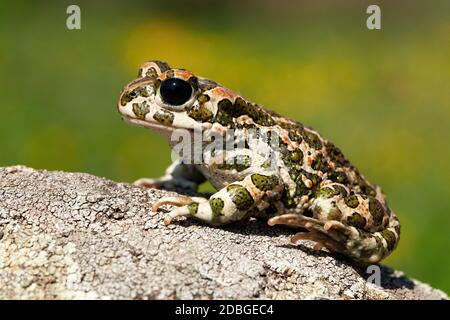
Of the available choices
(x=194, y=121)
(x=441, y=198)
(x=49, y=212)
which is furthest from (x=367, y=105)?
(x=49, y=212)

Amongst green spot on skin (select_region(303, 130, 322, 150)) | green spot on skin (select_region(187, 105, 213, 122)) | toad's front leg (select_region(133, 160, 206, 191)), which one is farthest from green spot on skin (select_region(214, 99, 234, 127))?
toad's front leg (select_region(133, 160, 206, 191))

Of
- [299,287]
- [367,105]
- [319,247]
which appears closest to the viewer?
[299,287]

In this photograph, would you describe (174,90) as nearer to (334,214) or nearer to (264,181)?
(264,181)

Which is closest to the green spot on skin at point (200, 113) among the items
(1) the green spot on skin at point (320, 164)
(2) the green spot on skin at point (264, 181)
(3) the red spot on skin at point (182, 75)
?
(3) the red spot on skin at point (182, 75)

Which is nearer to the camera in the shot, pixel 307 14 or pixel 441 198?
pixel 441 198

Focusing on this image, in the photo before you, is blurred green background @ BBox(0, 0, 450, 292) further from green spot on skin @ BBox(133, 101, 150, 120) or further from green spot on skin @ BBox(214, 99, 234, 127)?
green spot on skin @ BBox(133, 101, 150, 120)

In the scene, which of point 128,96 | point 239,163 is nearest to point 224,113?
point 239,163

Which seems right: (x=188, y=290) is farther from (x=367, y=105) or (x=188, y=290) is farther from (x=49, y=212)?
(x=367, y=105)
